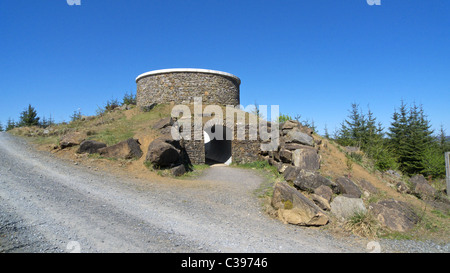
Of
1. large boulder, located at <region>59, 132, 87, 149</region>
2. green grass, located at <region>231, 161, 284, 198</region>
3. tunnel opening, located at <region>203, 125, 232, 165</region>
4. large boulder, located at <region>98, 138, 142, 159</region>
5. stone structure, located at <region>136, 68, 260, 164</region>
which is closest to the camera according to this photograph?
green grass, located at <region>231, 161, 284, 198</region>

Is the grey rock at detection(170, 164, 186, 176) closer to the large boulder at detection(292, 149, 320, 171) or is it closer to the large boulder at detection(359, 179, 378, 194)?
the large boulder at detection(292, 149, 320, 171)

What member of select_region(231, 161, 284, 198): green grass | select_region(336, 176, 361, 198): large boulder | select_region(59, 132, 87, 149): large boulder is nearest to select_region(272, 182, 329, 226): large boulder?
select_region(231, 161, 284, 198): green grass

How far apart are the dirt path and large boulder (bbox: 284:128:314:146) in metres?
4.86

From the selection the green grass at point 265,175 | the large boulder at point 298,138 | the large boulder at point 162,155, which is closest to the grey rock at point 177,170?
the large boulder at point 162,155

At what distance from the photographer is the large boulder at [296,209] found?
6.09 m

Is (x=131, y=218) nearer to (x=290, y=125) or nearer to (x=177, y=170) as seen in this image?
(x=177, y=170)

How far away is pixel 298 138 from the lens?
12422mm

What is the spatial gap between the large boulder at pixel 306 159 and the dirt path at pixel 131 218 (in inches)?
120

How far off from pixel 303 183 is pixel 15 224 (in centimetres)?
747

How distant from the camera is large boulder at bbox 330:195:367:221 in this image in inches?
258

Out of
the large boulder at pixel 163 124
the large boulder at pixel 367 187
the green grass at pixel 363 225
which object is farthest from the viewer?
the large boulder at pixel 163 124

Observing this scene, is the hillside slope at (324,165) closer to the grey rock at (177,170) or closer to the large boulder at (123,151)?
the large boulder at (123,151)

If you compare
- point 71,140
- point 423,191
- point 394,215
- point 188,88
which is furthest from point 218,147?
point 394,215
